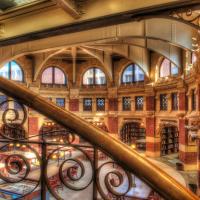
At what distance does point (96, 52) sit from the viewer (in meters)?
17.2

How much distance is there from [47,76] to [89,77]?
137 inches

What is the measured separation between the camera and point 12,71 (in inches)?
702

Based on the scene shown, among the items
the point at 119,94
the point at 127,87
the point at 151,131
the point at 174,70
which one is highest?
the point at 174,70

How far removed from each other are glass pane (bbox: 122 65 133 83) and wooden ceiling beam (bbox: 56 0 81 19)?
42.3 feet

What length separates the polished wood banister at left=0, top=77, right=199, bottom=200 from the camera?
84 centimetres

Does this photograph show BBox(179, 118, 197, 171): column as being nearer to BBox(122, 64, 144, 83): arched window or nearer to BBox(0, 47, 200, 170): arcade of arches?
BBox(0, 47, 200, 170): arcade of arches

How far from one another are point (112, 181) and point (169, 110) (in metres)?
14.3

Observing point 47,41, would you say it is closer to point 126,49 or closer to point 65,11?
point 65,11

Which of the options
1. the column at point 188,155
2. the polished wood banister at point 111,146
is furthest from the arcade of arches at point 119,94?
the polished wood banister at point 111,146

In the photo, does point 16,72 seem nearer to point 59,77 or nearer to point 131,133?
point 59,77

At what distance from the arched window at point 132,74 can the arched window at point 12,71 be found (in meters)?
8.09

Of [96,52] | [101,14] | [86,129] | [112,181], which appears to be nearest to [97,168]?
[112,181]

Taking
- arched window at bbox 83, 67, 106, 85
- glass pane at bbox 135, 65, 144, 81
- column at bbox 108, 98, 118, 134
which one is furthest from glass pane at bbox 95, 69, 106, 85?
glass pane at bbox 135, 65, 144, 81

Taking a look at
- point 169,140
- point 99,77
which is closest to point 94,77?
point 99,77
